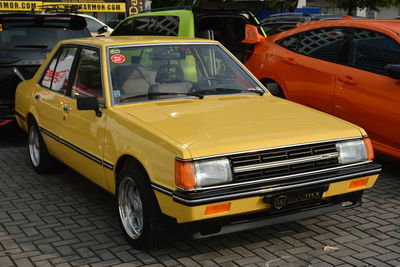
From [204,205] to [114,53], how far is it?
197 centimetres

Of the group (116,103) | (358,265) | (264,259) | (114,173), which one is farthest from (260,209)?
(116,103)

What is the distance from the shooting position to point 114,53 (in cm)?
535

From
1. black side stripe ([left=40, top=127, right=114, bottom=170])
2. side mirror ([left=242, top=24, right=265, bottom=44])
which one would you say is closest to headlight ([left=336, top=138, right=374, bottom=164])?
black side stripe ([left=40, top=127, right=114, bottom=170])

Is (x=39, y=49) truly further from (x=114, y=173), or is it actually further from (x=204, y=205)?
(x=204, y=205)

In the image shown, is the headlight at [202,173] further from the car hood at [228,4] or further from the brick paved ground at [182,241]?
the car hood at [228,4]

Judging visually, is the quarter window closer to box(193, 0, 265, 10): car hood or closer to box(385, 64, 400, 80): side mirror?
box(193, 0, 265, 10): car hood

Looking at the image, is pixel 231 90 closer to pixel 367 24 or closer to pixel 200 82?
pixel 200 82

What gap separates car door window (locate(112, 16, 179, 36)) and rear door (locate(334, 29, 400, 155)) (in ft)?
9.34

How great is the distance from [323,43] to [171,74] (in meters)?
2.76

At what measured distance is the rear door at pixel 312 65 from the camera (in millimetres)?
7133

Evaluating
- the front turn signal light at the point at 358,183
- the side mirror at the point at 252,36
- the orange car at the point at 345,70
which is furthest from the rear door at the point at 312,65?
the front turn signal light at the point at 358,183

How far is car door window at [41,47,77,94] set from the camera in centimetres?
599

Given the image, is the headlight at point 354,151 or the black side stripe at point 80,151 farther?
the black side stripe at point 80,151

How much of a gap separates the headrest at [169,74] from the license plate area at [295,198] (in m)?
1.65
